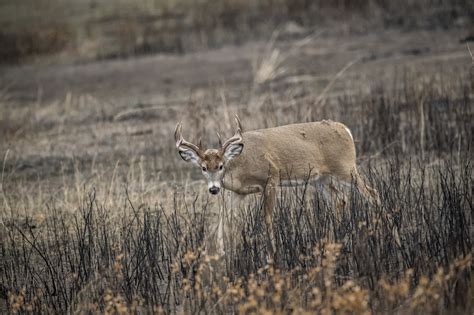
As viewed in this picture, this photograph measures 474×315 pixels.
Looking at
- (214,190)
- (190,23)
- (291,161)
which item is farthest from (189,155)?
(190,23)

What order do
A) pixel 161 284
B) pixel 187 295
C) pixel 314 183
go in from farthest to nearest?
pixel 314 183 < pixel 161 284 < pixel 187 295

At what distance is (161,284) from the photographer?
7727mm

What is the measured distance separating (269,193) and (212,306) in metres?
2.22

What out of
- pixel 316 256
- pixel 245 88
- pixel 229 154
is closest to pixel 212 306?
pixel 316 256

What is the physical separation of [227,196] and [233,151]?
1.17m

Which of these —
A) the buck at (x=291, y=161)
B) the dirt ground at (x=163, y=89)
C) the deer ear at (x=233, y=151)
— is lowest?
the dirt ground at (x=163, y=89)

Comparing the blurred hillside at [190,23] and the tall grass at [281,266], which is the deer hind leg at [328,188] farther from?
the blurred hillside at [190,23]

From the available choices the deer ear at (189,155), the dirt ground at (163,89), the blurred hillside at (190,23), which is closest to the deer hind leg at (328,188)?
the deer ear at (189,155)

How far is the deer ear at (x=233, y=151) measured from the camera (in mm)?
8422

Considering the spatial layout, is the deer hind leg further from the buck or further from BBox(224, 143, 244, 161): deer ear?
BBox(224, 143, 244, 161): deer ear

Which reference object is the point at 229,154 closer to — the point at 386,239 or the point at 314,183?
the point at 314,183

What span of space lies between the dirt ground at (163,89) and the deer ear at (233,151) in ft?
10.8

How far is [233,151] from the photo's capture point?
8.50m

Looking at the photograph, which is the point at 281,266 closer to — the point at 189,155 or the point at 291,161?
the point at 189,155
